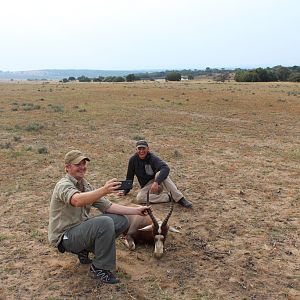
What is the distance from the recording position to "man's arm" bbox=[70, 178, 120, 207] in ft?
14.0

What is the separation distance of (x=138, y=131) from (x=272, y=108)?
34.7 feet

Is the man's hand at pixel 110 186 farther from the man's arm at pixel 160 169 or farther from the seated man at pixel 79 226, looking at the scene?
the man's arm at pixel 160 169

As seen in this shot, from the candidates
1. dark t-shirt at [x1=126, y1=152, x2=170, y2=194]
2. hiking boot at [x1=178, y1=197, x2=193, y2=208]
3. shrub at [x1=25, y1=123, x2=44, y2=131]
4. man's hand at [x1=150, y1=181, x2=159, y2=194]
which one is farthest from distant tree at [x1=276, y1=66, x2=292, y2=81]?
man's hand at [x1=150, y1=181, x2=159, y2=194]

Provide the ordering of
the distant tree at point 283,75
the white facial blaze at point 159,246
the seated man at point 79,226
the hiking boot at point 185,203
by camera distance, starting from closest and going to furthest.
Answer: the seated man at point 79,226 < the white facial blaze at point 159,246 < the hiking boot at point 185,203 < the distant tree at point 283,75

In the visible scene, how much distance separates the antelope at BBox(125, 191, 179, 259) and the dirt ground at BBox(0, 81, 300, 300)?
122 millimetres

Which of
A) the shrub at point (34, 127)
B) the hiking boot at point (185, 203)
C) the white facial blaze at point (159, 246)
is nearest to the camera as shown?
the white facial blaze at point (159, 246)

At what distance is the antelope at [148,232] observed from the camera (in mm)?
5605

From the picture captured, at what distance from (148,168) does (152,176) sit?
0.19 meters

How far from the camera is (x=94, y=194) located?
13.9 ft

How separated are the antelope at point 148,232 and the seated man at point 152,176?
1190mm

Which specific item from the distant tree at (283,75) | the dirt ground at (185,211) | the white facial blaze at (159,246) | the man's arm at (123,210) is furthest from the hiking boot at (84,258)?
the distant tree at (283,75)

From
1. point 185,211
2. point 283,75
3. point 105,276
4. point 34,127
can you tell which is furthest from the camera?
point 283,75

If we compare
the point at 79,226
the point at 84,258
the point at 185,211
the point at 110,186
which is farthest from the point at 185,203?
the point at 110,186

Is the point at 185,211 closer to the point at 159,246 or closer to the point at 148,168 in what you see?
the point at 148,168
